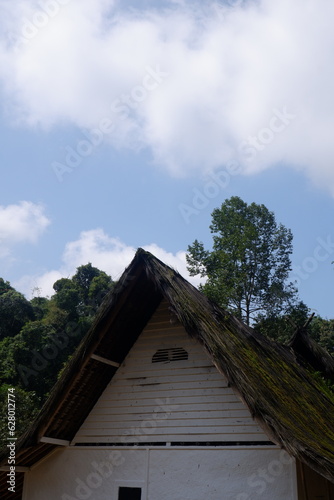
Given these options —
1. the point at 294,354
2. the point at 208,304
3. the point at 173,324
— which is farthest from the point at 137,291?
the point at 294,354

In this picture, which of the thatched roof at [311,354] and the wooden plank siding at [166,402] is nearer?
the wooden plank siding at [166,402]

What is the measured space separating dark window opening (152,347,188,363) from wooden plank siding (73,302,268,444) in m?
0.05

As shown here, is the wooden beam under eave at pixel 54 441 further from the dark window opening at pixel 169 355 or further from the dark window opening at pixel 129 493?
the dark window opening at pixel 169 355

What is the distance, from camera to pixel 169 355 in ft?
29.8

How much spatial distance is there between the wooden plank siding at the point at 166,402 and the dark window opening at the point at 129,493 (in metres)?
0.70

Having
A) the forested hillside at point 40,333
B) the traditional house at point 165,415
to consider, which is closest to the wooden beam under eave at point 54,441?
the traditional house at point 165,415

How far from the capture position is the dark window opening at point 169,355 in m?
8.96

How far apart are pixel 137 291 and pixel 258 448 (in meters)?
3.08

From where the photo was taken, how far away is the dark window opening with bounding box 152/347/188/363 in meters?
8.96

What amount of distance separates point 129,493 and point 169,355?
85.8 inches
